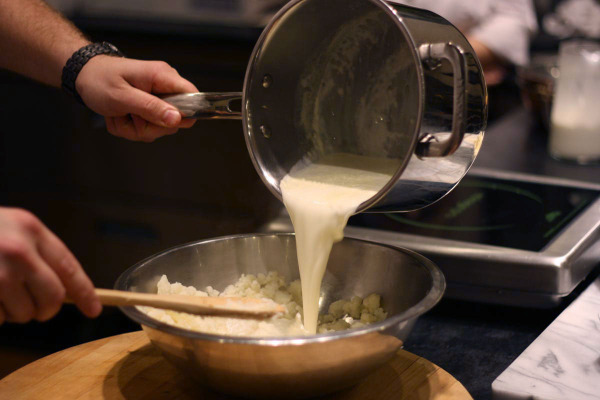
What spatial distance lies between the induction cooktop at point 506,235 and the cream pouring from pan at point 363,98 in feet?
0.87

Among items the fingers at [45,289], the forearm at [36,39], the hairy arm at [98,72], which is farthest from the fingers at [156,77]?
the fingers at [45,289]

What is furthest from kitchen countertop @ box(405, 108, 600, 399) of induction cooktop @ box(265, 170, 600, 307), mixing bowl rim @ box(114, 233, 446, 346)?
mixing bowl rim @ box(114, 233, 446, 346)

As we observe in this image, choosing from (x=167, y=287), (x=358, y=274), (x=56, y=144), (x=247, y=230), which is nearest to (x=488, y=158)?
(x=247, y=230)

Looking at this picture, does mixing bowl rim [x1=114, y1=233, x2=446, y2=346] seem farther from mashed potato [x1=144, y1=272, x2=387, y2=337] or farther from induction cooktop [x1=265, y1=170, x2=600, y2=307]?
induction cooktop [x1=265, y1=170, x2=600, y2=307]

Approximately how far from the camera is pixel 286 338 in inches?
32.0

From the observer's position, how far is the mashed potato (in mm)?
998

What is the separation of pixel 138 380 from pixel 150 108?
0.43 meters

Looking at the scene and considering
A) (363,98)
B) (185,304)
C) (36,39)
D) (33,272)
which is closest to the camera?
(33,272)

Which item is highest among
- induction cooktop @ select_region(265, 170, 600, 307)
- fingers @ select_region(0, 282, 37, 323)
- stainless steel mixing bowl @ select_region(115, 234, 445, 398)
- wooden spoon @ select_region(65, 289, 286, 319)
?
fingers @ select_region(0, 282, 37, 323)

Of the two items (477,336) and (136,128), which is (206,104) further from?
(477,336)

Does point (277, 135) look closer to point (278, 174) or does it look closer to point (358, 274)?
point (278, 174)

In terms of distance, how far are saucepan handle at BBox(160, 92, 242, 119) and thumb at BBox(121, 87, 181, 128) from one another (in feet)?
0.04

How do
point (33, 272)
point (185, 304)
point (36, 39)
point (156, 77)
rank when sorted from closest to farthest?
point (33, 272), point (185, 304), point (156, 77), point (36, 39)

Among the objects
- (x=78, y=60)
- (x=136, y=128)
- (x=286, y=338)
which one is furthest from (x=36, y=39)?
(x=286, y=338)
